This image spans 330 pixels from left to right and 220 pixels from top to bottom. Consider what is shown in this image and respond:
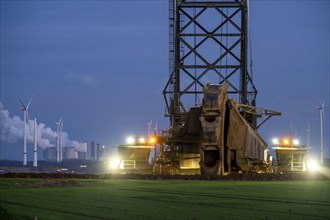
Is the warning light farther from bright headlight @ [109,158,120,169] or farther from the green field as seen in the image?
the green field

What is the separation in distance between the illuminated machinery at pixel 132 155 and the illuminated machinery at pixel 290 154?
38.1 feet

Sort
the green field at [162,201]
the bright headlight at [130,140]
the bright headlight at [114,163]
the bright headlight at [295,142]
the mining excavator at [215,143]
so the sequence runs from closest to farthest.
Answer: the green field at [162,201], the mining excavator at [215,143], the bright headlight at [114,163], the bright headlight at [130,140], the bright headlight at [295,142]

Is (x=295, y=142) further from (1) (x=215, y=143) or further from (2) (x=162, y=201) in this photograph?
(2) (x=162, y=201)

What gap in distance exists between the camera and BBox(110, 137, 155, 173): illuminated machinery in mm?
68625

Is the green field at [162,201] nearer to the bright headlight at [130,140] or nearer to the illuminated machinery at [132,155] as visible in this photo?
the illuminated machinery at [132,155]

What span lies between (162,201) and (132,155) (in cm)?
3983

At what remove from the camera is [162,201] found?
3002 cm

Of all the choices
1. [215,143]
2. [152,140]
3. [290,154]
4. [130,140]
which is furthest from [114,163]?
[215,143]

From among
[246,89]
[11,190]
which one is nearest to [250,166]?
[246,89]

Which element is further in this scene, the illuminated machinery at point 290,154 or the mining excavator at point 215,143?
the illuminated machinery at point 290,154

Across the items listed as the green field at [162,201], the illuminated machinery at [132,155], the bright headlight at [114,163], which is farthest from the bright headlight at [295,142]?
the green field at [162,201]

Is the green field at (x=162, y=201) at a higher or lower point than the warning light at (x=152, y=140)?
lower

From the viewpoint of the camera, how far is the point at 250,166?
56.8m

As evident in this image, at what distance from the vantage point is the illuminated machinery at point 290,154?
70500 millimetres
